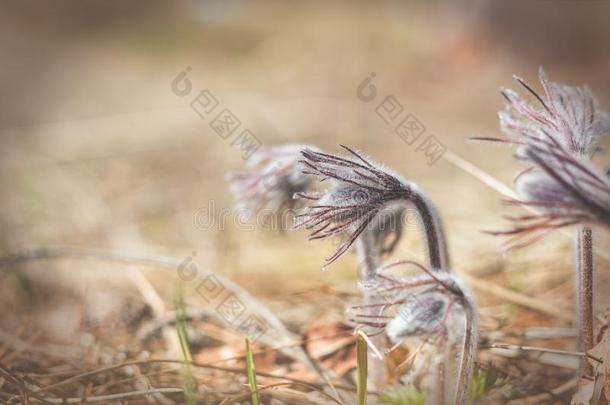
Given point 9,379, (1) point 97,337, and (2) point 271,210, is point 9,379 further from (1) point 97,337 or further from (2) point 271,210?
(2) point 271,210

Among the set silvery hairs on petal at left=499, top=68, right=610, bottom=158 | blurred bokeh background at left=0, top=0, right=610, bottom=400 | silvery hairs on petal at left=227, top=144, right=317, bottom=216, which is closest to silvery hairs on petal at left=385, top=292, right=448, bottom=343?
silvery hairs on petal at left=499, top=68, right=610, bottom=158

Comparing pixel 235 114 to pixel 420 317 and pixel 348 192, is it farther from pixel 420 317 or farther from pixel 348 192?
pixel 420 317

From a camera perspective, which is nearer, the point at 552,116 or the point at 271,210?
the point at 552,116

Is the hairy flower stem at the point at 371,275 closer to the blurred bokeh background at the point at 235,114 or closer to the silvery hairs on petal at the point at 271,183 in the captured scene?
Answer: the silvery hairs on petal at the point at 271,183

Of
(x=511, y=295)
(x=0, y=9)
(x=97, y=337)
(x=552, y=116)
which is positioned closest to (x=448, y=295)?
(x=552, y=116)

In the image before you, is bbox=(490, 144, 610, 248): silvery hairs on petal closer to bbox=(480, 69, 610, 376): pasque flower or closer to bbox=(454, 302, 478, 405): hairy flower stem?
bbox=(480, 69, 610, 376): pasque flower

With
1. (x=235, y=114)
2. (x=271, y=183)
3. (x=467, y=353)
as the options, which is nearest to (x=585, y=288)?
(x=467, y=353)
